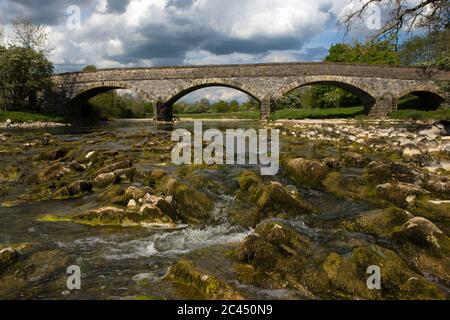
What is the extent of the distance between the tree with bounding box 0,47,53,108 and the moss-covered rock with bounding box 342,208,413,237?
145 ft

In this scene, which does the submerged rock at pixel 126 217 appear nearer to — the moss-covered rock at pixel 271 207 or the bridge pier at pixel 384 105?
the moss-covered rock at pixel 271 207

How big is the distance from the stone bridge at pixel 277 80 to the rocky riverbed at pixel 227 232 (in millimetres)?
30677

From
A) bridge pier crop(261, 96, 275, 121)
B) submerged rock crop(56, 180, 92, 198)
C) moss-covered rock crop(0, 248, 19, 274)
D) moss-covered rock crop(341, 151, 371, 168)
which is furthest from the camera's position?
bridge pier crop(261, 96, 275, 121)

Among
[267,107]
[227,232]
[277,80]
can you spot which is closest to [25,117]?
[267,107]

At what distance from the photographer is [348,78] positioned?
39.2 m

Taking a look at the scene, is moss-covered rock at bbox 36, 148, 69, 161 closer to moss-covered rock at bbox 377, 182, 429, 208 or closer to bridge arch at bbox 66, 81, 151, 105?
moss-covered rock at bbox 377, 182, 429, 208

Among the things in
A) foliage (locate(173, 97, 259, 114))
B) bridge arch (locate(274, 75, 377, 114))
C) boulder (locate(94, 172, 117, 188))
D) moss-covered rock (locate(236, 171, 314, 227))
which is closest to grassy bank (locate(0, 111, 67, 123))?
bridge arch (locate(274, 75, 377, 114))

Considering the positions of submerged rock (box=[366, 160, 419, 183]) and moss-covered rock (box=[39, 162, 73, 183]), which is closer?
submerged rock (box=[366, 160, 419, 183])

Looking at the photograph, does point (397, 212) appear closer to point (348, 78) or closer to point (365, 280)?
point (365, 280)

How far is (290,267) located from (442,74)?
44343 mm

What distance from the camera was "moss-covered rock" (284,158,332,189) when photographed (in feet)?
27.5

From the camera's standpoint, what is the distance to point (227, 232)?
5793 mm

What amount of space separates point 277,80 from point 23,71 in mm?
29355

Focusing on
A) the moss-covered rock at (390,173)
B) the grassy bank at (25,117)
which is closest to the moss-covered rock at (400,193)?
the moss-covered rock at (390,173)
